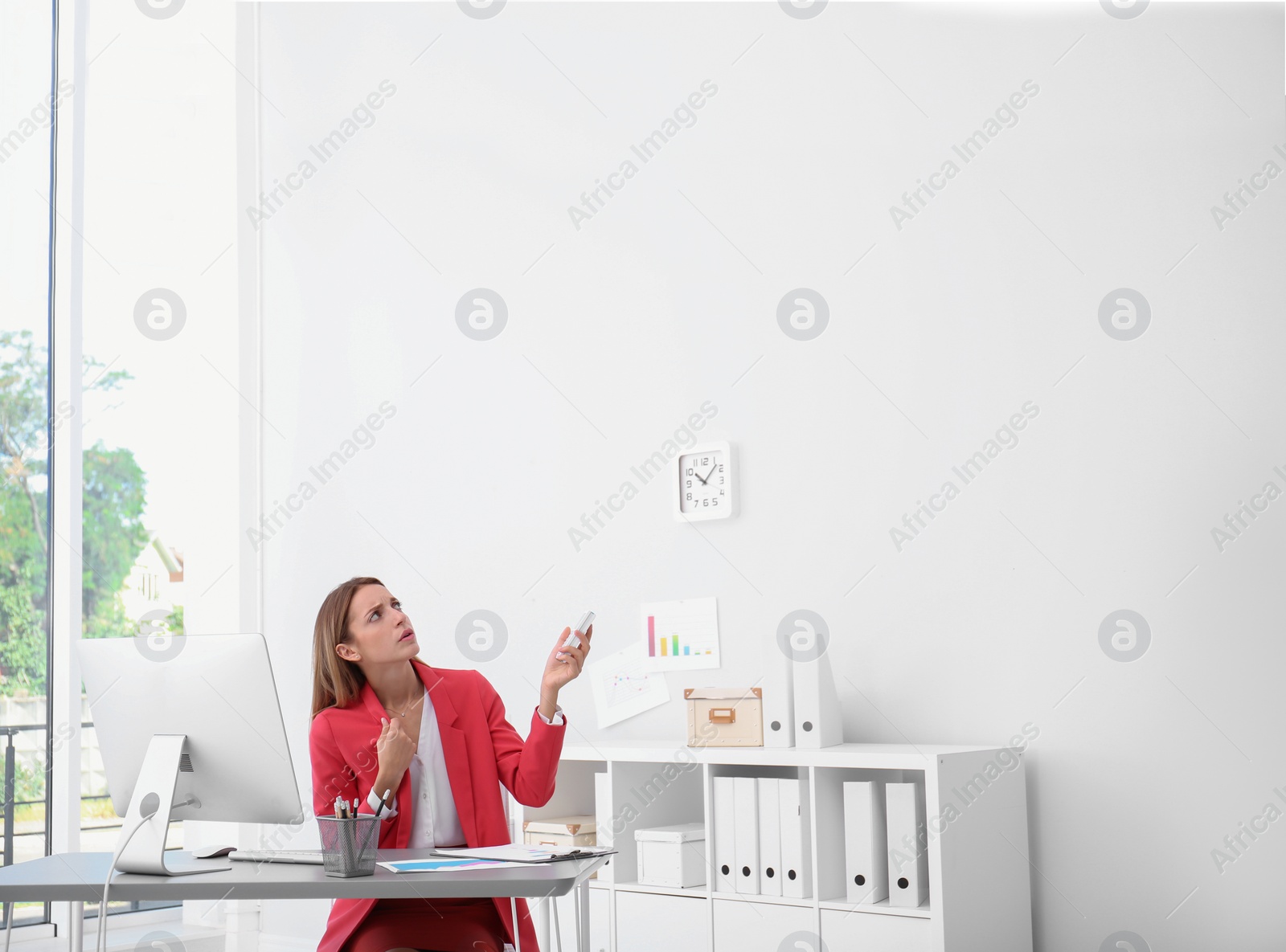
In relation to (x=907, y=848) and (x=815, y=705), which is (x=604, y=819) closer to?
(x=815, y=705)

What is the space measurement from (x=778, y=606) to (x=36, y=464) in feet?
8.76

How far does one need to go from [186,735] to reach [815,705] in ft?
4.88

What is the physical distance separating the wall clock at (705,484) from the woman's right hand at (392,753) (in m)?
1.55

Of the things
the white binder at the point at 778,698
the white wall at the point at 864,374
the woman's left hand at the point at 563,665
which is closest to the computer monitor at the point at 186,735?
the woman's left hand at the point at 563,665

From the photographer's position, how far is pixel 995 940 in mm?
2709

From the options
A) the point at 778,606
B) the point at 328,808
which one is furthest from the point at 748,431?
the point at 328,808

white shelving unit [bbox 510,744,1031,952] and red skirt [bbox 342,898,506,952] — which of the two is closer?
red skirt [bbox 342,898,506,952]

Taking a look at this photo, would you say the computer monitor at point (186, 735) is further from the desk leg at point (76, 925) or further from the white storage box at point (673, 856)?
the white storage box at point (673, 856)

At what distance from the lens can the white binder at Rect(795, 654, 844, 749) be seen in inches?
115

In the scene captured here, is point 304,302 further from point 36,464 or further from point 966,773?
point 966,773

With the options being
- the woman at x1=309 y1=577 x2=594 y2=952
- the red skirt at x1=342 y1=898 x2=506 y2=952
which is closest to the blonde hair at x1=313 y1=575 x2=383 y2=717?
the woman at x1=309 y1=577 x2=594 y2=952

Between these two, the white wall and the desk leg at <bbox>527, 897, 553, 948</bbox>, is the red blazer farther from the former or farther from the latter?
the white wall

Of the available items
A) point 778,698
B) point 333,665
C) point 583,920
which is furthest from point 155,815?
point 778,698

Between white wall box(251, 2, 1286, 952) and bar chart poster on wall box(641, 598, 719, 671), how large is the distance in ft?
0.15
